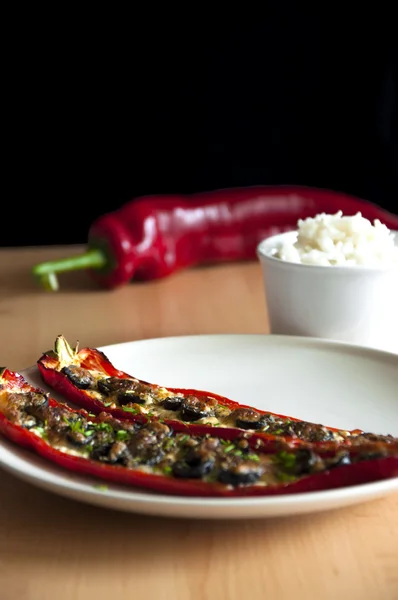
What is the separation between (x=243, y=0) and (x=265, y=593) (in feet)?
9.38

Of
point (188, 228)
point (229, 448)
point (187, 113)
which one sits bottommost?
point (188, 228)

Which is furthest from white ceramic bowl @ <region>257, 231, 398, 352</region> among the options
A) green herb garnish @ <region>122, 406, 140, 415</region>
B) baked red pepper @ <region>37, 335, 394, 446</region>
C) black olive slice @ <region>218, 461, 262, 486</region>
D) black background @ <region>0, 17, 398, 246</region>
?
black background @ <region>0, 17, 398, 246</region>

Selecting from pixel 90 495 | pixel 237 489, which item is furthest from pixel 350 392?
pixel 90 495

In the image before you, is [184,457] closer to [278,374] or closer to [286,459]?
[286,459]

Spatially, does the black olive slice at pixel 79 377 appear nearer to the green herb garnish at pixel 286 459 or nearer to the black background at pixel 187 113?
the green herb garnish at pixel 286 459

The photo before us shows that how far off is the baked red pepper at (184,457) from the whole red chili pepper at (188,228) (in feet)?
3.99

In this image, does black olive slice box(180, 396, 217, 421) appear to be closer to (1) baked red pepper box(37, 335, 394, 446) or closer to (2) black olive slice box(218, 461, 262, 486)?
(1) baked red pepper box(37, 335, 394, 446)

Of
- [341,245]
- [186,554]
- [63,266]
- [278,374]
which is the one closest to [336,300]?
[341,245]

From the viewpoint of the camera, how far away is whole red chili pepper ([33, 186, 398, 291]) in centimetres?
241

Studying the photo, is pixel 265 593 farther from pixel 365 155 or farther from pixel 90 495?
pixel 365 155

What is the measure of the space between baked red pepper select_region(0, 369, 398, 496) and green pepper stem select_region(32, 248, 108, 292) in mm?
1153

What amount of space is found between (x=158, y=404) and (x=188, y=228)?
1492 mm

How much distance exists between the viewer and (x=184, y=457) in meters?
1.06

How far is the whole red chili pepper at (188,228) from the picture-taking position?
2406 millimetres
